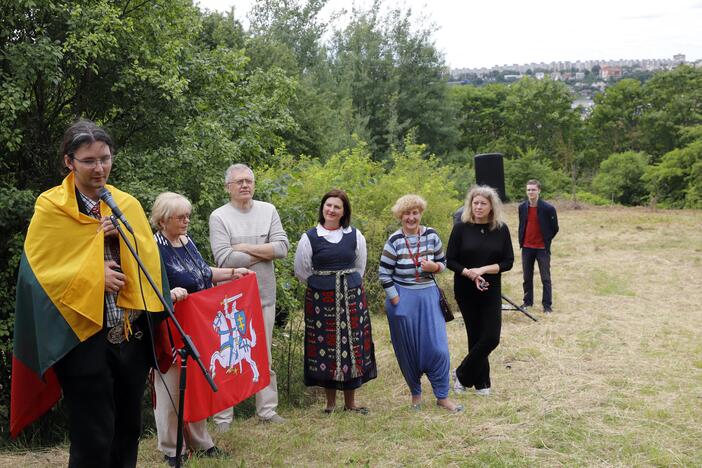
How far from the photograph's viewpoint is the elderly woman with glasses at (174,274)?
4484 mm

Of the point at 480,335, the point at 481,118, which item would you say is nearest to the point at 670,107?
the point at 481,118

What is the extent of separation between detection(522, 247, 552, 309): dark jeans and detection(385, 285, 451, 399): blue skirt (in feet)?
17.0

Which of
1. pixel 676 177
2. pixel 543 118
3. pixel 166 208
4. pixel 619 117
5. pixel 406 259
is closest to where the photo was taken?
pixel 166 208

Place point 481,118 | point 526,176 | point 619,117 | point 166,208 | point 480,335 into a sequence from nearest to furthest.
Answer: point 166,208
point 480,335
point 526,176
point 619,117
point 481,118

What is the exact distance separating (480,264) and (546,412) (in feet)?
4.42

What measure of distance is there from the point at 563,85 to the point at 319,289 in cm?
4861

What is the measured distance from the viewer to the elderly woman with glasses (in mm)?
4484

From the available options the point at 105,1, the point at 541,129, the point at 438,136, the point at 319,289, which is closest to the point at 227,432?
the point at 319,289

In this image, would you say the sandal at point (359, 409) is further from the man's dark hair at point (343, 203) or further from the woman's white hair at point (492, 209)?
the woman's white hair at point (492, 209)

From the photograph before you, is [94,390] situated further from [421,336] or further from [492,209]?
[492,209]

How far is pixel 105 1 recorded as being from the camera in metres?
5.80

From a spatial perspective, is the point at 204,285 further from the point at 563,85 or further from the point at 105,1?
the point at 563,85

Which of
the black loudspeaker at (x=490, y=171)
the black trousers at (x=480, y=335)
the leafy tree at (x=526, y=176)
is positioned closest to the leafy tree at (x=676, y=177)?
the leafy tree at (x=526, y=176)

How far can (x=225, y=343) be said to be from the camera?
4754mm
